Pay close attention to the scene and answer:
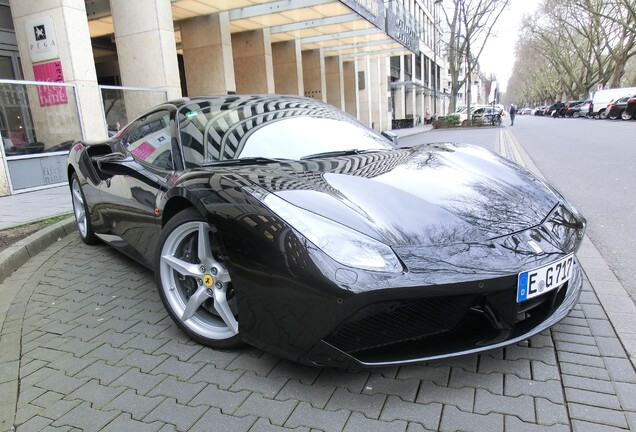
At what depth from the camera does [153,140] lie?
3242 millimetres

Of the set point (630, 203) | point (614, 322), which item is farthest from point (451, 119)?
point (614, 322)

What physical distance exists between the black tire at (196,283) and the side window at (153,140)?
0.56 m

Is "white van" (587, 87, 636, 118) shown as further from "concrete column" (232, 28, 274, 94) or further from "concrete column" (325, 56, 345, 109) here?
"concrete column" (232, 28, 274, 94)

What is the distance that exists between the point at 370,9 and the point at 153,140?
48.1ft

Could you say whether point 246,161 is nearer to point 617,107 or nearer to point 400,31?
point 400,31

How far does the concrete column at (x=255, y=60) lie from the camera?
52.9 ft

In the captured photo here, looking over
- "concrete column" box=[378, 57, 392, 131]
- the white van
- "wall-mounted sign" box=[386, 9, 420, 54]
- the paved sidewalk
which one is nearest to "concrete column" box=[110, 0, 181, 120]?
the paved sidewalk

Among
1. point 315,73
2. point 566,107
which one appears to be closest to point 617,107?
point 566,107

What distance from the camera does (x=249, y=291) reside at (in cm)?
200

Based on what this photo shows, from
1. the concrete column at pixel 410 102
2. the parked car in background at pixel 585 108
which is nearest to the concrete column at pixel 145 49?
the parked car in background at pixel 585 108

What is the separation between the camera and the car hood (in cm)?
194

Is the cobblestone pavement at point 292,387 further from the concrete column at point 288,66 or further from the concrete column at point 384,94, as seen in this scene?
the concrete column at point 384,94

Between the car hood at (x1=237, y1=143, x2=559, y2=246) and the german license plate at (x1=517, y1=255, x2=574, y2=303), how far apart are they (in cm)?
22

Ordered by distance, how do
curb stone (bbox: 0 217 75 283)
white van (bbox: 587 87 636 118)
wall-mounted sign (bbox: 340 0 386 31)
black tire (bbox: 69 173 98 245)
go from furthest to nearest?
white van (bbox: 587 87 636 118), wall-mounted sign (bbox: 340 0 386 31), black tire (bbox: 69 173 98 245), curb stone (bbox: 0 217 75 283)
